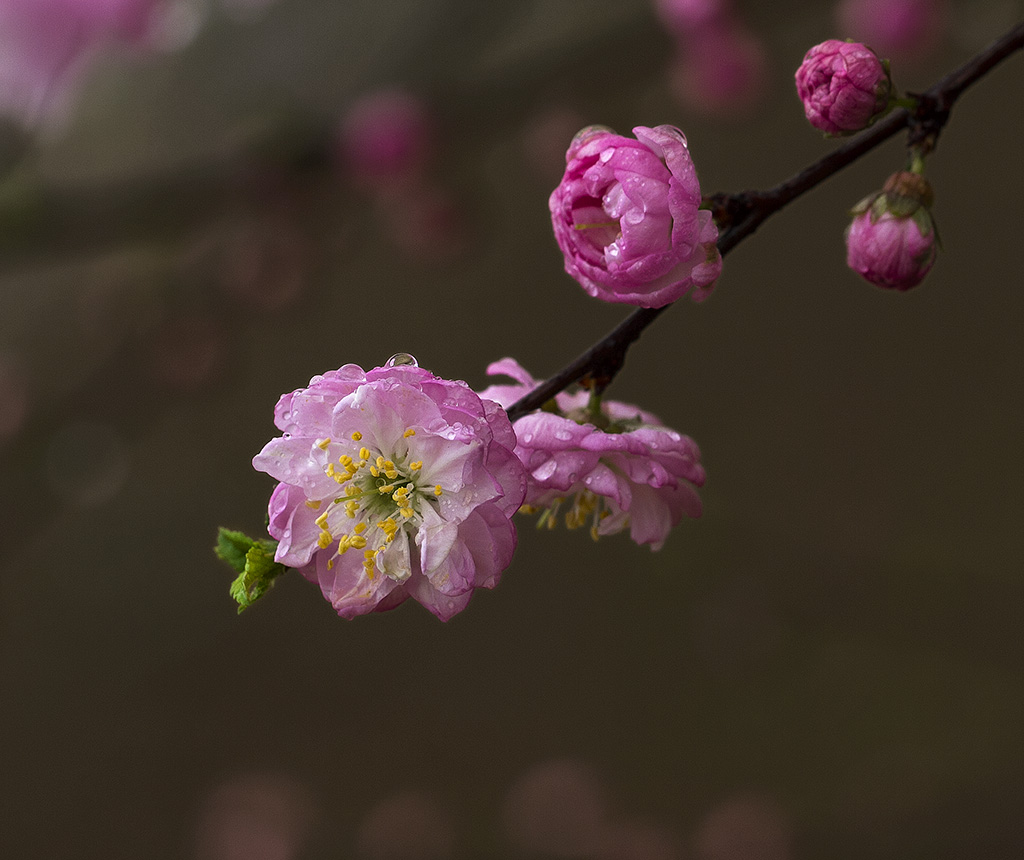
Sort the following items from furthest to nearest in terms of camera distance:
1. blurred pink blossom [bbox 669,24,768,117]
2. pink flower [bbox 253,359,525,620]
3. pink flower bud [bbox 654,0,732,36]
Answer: blurred pink blossom [bbox 669,24,768,117], pink flower bud [bbox 654,0,732,36], pink flower [bbox 253,359,525,620]

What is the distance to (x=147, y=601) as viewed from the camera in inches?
91.1

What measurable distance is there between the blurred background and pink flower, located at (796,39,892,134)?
1325 mm

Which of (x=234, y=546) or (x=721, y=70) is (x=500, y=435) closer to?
(x=234, y=546)

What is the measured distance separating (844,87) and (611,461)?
24cm

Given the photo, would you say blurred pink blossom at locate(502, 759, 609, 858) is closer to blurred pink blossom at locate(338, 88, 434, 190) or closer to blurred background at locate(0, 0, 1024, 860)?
blurred background at locate(0, 0, 1024, 860)

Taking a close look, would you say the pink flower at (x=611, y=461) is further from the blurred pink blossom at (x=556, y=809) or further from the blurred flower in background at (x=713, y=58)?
the blurred pink blossom at (x=556, y=809)

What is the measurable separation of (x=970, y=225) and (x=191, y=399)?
1.83 meters

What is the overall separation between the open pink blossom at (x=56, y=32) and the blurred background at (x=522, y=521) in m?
0.01

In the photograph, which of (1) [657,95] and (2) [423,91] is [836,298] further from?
(2) [423,91]

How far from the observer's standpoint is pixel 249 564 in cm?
44

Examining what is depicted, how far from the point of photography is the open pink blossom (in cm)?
196

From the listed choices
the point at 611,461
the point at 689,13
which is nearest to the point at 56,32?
the point at 689,13

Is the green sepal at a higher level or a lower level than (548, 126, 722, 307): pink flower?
lower

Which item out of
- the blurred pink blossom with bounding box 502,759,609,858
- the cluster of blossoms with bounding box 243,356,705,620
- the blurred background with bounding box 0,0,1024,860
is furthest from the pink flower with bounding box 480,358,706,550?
the blurred pink blossom with bounding box 502,759,609,858
